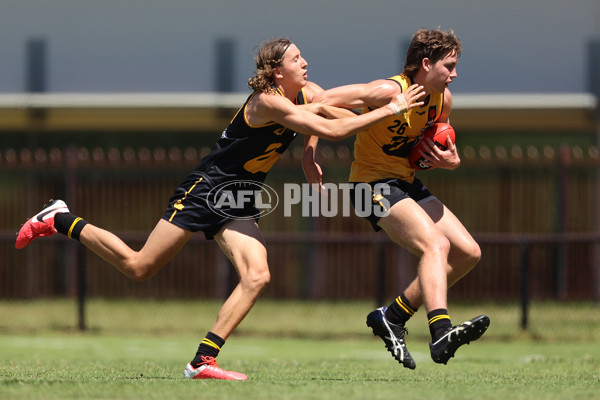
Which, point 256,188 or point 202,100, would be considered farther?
point 202,100

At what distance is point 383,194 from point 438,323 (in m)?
1.04

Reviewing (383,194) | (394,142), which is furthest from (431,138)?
(383,194)

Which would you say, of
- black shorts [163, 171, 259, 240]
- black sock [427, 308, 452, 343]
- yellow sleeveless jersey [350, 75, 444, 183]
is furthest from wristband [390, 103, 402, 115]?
black sock [427, 308, 452, 343]

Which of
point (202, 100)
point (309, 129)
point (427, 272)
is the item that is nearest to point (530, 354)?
point (427, 272)

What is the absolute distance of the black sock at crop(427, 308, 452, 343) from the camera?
23.2 feet

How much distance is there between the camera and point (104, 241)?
7.70m

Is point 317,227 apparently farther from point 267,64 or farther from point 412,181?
point 267,64

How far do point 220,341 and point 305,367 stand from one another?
192 centimetres

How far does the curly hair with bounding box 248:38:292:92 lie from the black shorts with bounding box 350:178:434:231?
1018mm

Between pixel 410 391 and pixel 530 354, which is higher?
pixel 410 391

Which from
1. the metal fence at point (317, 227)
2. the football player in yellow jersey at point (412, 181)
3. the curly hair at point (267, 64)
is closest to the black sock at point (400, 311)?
the football player in yellow jersey at point (412, 181)

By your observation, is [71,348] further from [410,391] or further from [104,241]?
[410,391]

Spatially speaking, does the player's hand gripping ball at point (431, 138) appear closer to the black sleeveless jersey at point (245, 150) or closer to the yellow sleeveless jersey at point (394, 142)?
the yellow sleeveless jersey at point (394, 142)

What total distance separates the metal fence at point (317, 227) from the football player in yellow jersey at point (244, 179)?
25.0 feet
